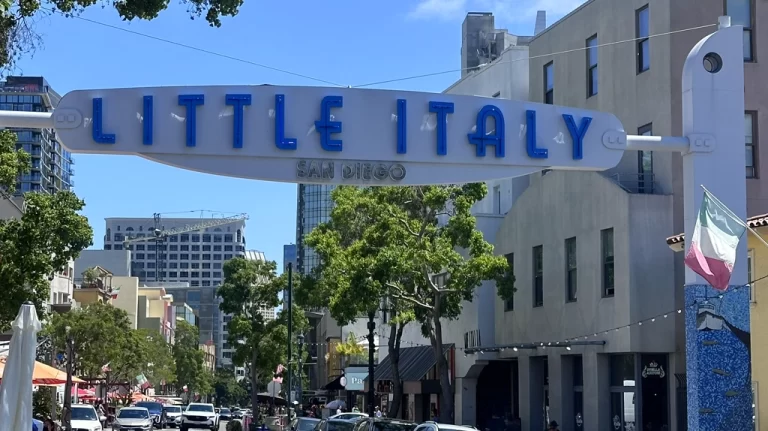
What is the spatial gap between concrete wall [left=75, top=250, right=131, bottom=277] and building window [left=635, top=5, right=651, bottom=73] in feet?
415

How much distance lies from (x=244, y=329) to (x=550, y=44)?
131ft

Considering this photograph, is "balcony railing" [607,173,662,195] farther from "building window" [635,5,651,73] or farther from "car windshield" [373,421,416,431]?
"car windshield" [373,421,416,431]

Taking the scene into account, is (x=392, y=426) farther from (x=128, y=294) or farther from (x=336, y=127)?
(x=128, y=294)

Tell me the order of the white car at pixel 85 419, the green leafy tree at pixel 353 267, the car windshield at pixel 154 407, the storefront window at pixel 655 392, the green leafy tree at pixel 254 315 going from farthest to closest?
the green leafy tree at pixel 254 315 < the car windshield at pixel 154 407 < the white car at pixel 85 419 < the green leafy tree at pixel 353 267 < the storefront window at pixel 655 392

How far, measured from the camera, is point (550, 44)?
3956 cm

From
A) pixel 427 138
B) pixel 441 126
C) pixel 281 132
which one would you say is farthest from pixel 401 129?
pixel 281 132

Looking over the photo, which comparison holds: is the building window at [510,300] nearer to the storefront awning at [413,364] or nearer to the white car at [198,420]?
the storefront awning at [413,364]

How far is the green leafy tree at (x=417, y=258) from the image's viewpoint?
35.6 metres

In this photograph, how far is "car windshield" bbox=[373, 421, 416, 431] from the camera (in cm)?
2499

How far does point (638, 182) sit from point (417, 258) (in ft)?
22.9

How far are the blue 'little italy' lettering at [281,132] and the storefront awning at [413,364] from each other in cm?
3086

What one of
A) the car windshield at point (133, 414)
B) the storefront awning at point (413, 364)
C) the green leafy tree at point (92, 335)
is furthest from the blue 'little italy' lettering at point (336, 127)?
the green leafy tree at point (92, 335)

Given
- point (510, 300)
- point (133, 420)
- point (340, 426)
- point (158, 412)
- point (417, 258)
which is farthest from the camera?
point (158, 412)

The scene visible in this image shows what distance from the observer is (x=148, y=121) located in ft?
54.9
